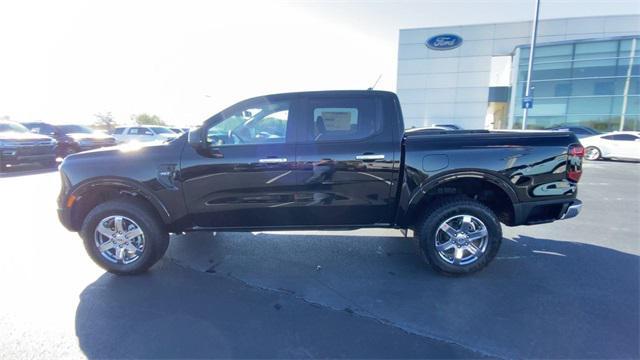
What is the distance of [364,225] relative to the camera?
3580 mm

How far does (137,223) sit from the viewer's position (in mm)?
3408

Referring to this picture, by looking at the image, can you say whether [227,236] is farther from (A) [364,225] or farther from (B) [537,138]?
(B) [537,138]

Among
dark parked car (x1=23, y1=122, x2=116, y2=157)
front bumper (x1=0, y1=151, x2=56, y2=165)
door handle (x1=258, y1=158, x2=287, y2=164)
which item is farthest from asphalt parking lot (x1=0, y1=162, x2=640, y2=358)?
dark parked car (x1=23, y1=122, x2=116, y2=157)

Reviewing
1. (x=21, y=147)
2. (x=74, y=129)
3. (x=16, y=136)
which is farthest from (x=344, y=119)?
(x=74, y=129)

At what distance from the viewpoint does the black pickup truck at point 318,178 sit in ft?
11.0

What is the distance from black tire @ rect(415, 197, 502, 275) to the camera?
3.38 m

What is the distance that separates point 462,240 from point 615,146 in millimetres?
15405

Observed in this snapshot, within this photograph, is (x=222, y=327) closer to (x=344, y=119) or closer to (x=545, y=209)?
(x=344, y=119)

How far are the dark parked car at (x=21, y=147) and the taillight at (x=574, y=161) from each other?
1463cm

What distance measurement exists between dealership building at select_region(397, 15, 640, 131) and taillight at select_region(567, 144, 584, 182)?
2205 centimetres

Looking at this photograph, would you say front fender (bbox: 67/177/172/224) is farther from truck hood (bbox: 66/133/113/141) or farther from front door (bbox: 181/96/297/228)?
truck hood (bbox: 66/133/113/141)

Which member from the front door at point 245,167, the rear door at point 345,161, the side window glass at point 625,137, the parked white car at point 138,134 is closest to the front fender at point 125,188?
the front door at point 245,167

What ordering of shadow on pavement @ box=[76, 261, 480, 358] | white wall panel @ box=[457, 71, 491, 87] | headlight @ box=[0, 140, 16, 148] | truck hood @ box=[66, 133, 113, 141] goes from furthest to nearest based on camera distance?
white wall panel @ box=[457, 71, 491, 87]
truck hood @ box=[66, 133, 113, 141]
headlight @ box=[0, 140, 16, 148]
shadow on pavement @ box=[76, 261, 480, 358]

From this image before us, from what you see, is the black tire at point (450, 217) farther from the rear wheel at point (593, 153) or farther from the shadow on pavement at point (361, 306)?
the rear wheel at point (593, 153)
